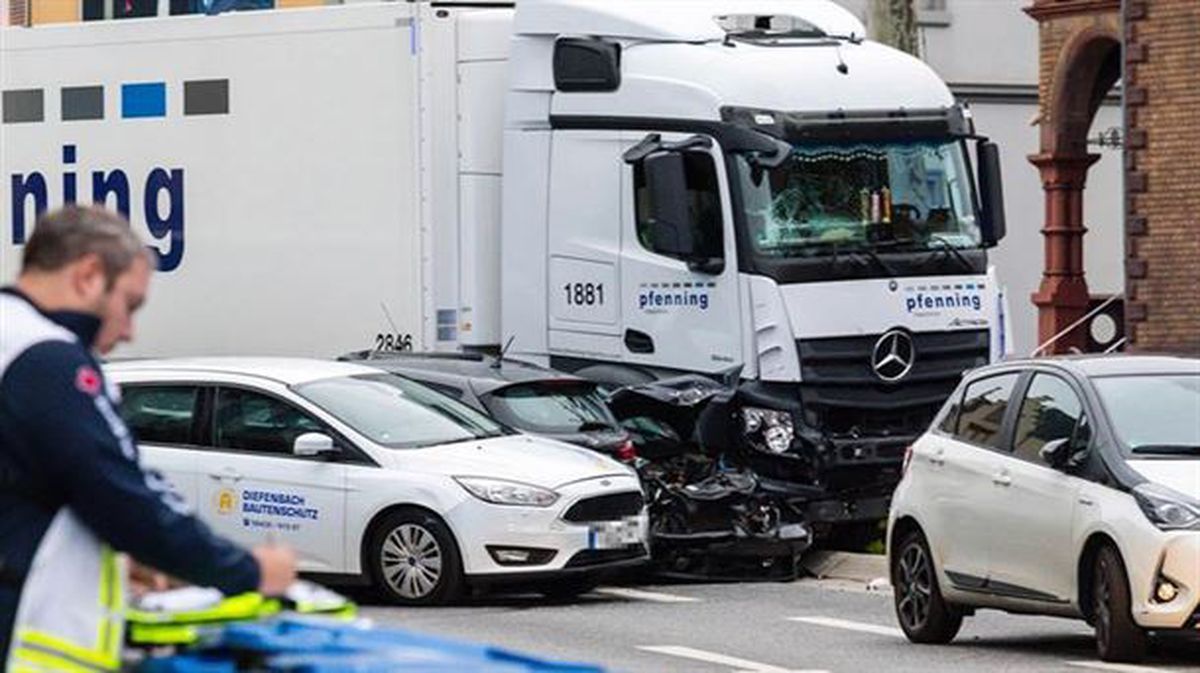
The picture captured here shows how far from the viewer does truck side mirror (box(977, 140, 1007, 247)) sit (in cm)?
2152

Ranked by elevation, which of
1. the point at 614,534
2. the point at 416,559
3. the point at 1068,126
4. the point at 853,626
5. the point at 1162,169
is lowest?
the point at 853,626

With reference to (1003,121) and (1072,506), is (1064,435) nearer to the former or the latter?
(1072,506)

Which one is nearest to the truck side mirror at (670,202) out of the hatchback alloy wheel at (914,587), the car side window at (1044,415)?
the hatchback alloy wheel at (914,587)

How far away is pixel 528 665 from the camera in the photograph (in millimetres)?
5695

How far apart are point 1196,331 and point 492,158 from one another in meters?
8.85

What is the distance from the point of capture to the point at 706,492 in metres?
20.0

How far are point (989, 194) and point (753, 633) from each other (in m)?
5.94

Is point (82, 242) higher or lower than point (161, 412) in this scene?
higher

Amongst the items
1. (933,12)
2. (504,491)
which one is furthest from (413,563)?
(933,12)

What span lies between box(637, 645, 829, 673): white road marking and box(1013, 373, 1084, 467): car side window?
1.59 m

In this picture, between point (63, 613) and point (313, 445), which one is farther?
point (313, 445)

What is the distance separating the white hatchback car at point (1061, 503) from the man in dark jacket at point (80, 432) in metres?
8.45

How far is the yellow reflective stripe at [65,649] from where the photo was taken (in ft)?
18.7

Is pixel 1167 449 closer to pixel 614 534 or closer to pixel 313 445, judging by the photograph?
pixel 614 534
